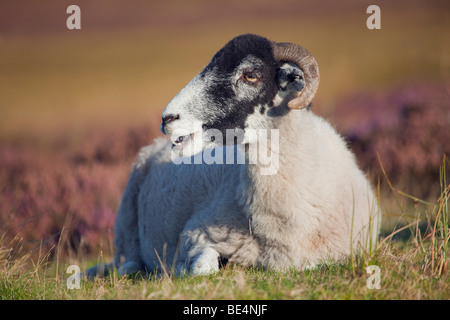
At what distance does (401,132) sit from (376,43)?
18312 mm

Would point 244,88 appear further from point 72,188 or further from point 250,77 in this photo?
point 72,188

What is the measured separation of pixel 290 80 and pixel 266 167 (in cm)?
77

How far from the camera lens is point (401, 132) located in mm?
11781

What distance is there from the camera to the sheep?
3986mm

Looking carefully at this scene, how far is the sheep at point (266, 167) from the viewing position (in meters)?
3.99

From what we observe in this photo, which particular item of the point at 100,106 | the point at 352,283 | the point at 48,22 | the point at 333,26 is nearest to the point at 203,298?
the point at 352,283

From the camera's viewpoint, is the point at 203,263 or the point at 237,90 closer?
the point at 237,90

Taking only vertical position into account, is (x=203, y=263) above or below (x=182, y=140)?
below

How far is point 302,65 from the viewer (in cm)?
403

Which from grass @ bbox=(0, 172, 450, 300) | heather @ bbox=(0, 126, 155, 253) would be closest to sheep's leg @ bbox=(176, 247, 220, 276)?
grass @ bbox=(0, 172, 450, 300)

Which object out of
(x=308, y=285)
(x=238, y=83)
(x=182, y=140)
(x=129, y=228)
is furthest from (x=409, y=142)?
(x=308, y=285)

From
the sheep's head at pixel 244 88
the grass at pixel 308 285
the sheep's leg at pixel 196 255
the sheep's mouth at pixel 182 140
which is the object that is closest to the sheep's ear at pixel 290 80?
the sheep's head at pixel 244 88

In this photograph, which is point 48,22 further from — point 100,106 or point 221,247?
point 221,247

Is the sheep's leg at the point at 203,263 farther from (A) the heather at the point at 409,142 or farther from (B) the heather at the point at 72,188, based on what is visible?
(A) the heather at the point at 409,142
